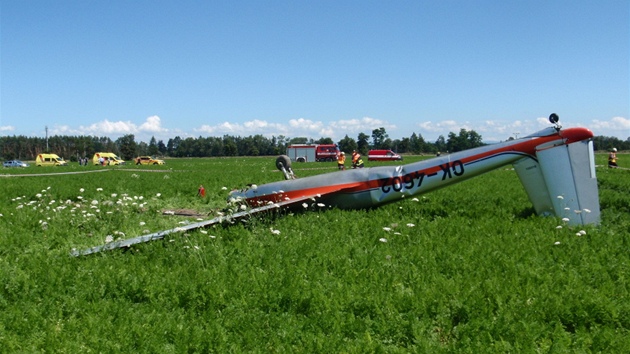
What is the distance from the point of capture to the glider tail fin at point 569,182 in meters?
8.27

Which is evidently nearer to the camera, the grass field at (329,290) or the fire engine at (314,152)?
the grass field at (329,290)

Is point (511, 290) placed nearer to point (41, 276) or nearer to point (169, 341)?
point (169, 341)

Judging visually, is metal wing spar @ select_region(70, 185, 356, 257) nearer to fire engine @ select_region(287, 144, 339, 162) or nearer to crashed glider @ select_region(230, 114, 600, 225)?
crashed glider @ select_region(230, 114, 600, 225)

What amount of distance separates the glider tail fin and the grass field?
417 mm

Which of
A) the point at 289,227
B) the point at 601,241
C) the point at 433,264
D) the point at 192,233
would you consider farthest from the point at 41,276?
the point at 601,241

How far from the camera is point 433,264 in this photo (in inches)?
235

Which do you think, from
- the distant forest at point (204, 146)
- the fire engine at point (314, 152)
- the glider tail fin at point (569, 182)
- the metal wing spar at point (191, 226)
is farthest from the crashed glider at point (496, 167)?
the distant forest at point (204, 146)

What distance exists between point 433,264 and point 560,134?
4526 millimetres

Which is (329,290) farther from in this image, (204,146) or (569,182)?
(204,146)

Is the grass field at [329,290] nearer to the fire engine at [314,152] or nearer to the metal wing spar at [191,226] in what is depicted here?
the metal wing spar at [191,226]

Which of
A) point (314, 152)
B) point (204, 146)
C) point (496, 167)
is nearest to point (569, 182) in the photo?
point (496, 167)

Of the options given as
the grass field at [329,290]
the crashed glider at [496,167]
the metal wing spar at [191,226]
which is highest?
the crashed glider at [496,167]

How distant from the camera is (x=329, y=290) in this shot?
5141 millimetres

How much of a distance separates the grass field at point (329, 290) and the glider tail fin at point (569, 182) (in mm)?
417
